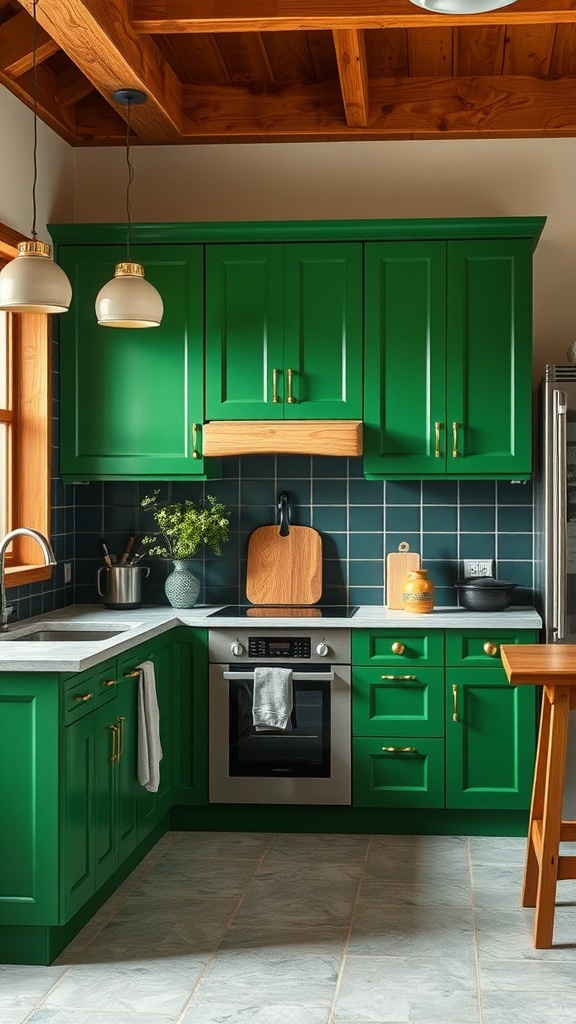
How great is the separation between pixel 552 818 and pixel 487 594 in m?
1.43

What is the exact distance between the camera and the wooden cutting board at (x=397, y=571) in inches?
193

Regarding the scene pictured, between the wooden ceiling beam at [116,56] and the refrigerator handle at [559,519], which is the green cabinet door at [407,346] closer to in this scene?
the refrigerator handle at [559,519]

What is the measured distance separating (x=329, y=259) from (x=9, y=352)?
1374mm

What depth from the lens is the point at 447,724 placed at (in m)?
4.48

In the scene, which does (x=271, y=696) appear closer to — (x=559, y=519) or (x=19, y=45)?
(x=559, y=519)

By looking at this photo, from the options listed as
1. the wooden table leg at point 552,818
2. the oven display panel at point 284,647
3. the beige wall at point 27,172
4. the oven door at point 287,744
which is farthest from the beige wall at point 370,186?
the wooden table leg at point 552,818

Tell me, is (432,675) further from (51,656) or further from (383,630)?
(51,656)

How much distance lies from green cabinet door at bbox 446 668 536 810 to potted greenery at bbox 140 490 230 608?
1.14m

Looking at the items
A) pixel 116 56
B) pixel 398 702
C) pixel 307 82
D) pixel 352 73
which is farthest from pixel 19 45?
pixel 398 702

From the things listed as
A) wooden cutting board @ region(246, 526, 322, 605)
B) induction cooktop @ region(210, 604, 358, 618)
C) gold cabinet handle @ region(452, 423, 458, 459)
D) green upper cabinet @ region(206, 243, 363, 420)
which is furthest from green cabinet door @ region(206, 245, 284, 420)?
induction cooktop @ region(210, 604, 358, 618)

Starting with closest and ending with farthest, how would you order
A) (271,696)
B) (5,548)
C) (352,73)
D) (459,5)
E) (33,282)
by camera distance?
(459,5)
(33,282)
(5,548)
(352,73)
(271,696)

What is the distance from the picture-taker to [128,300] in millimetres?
3791

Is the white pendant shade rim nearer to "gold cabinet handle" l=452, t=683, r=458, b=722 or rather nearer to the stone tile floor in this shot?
the stone tile floor

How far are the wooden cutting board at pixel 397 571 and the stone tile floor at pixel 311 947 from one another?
108cm
